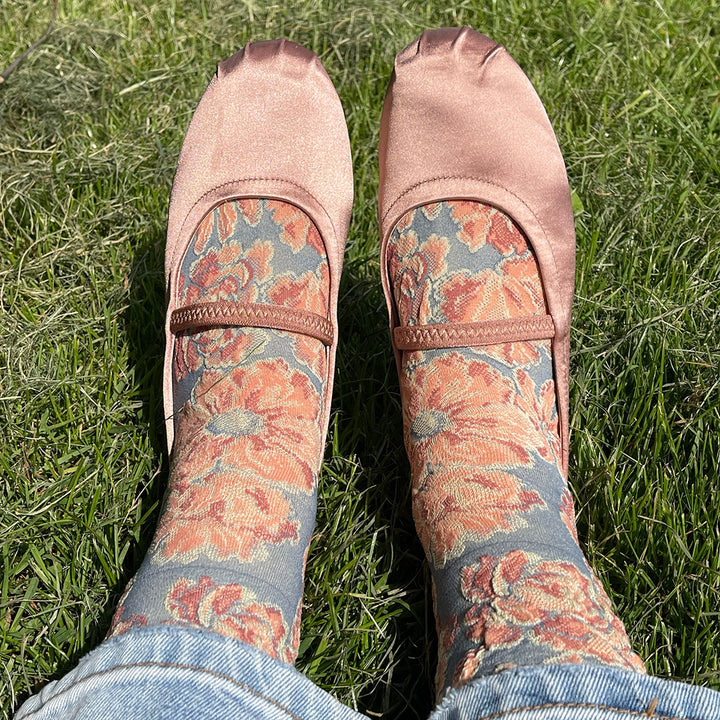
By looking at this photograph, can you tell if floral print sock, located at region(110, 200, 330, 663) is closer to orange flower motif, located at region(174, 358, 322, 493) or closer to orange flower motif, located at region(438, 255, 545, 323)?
orange flower motif, located at region(174, 358, 322, 493)

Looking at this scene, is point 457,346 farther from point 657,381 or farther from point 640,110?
point 640,110

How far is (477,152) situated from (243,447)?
2.01ft

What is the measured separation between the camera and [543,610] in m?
0.85

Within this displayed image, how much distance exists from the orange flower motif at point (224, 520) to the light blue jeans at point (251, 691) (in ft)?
0.50

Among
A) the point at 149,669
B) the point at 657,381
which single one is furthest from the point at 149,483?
the point at 657,381

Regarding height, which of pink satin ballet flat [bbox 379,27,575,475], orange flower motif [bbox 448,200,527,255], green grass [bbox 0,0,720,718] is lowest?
green grass [bbox 0,0,720,718]

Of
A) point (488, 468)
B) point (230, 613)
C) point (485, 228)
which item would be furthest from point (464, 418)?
point (230, 613)

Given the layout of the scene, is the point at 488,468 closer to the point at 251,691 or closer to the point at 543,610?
the point at 543,610

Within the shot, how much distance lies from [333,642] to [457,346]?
1.51ft

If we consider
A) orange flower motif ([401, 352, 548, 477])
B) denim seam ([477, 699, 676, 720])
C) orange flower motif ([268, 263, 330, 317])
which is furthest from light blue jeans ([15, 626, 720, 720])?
orange flower motif ([268, 263, 330, 317])

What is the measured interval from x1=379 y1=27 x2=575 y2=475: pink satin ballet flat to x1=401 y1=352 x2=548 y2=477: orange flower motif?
10cm

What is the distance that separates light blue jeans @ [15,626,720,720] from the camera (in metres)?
0.71

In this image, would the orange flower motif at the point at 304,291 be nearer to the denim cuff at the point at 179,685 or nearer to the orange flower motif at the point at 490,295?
the orange flower motif at the point at 490,295

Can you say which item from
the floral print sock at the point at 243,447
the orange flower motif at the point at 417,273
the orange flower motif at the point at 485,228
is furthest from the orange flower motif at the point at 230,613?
the orange flower motif at the point at 485,228
